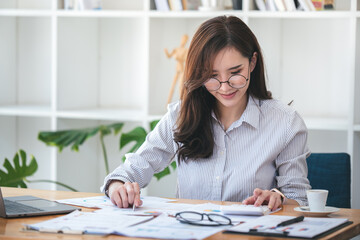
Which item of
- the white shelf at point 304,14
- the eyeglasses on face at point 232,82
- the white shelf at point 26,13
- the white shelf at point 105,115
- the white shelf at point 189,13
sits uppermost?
the white shelf at point 26,13

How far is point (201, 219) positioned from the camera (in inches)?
63.5

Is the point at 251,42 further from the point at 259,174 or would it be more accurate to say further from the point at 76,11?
the point at 76,11

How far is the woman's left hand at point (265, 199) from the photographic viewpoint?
6.00ft

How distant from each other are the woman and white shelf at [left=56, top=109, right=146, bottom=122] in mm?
1142

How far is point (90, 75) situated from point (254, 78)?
184 centimetres

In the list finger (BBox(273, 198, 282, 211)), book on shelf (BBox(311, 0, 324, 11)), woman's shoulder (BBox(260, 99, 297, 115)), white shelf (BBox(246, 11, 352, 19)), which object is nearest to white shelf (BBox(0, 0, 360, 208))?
white shelf (BBox(246, 11, 352, 19))

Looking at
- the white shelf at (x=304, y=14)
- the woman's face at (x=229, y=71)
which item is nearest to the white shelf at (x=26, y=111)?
the white shelf at (x=304, y=14)

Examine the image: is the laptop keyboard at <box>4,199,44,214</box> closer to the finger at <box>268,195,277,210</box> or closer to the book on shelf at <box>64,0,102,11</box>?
the finger at <box>268,195,277,210</box>

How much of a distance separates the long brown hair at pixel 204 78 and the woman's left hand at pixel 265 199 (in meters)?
0.39

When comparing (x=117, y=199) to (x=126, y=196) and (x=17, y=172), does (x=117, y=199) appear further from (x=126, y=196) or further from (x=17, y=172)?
(x=17, y=172)

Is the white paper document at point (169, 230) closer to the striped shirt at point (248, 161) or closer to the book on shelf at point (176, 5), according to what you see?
the striped shirt at point (248, 161)

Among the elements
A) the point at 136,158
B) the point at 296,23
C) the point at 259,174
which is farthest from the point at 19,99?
the point at 259,174

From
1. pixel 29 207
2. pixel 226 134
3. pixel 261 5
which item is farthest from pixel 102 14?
pixel 29 207

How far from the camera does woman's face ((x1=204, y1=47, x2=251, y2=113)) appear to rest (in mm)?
2074
